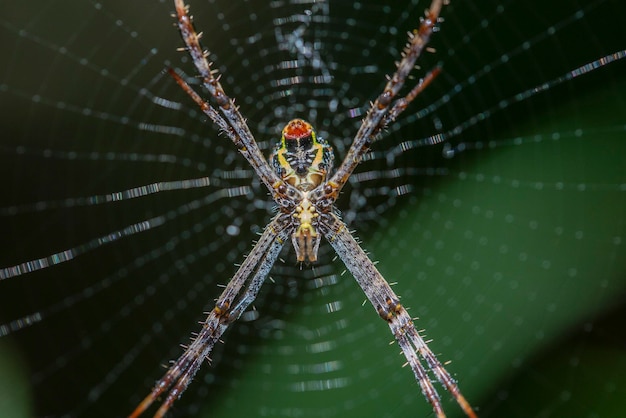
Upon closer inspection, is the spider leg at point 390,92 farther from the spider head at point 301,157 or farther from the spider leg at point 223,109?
the spider leg at point 223,109

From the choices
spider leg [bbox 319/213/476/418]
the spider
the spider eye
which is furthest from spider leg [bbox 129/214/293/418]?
the spider eye

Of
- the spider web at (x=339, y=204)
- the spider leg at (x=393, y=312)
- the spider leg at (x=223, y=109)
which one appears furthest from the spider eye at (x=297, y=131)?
the spider web at (x=339, y=204)

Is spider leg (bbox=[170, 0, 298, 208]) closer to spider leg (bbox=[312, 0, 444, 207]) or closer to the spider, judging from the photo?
the spider

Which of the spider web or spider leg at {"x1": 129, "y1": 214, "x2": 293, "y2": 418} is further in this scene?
the spider web

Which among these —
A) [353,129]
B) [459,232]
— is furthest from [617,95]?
[353,129]

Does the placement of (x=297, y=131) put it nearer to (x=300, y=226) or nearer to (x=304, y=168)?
(x=304, y=168)

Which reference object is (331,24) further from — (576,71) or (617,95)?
(617,95)

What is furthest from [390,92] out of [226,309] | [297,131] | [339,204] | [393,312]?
[339,204]

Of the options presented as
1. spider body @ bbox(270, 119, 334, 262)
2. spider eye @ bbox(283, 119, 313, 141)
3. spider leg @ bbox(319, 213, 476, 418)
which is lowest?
spider leg @ bbox(319, 213, 476, 418)
